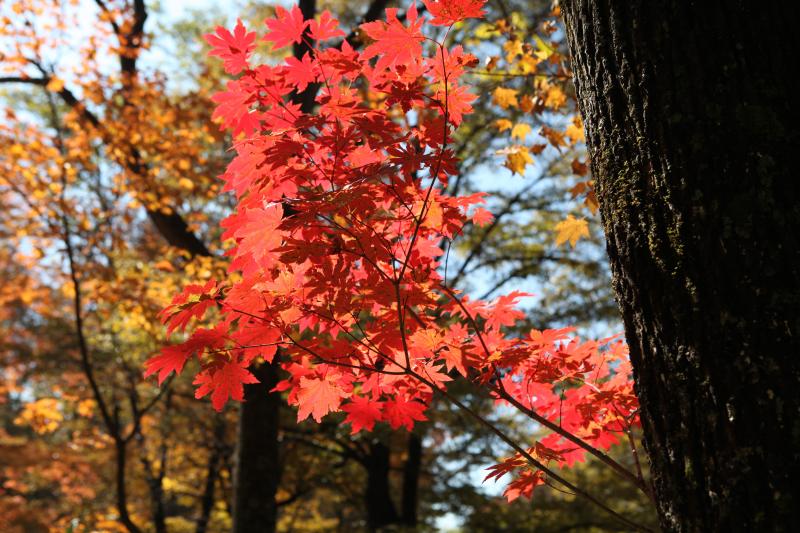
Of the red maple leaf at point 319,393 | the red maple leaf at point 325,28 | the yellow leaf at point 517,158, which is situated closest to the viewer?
the red maple leaf at point 319,393

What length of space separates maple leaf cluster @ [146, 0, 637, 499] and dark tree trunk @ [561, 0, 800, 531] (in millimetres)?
551

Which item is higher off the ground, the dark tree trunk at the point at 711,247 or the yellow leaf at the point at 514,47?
the yellow leaf at the point at 514,47

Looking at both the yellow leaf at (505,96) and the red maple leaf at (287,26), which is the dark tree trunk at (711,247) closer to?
the red maple leaf at (287,26)

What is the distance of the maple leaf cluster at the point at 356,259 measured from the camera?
1833 mm

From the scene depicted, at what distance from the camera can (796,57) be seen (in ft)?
3.99

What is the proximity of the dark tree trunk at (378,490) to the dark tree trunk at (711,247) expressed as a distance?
30.3 ft

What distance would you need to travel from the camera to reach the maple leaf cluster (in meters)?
1.83

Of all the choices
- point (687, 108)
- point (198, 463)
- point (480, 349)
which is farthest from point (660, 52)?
point (198, 463)

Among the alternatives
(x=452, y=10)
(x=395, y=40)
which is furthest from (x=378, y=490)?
(x=452, y=10)

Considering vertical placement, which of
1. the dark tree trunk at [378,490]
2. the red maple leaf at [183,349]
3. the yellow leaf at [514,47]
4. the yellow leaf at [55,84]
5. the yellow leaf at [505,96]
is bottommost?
the dark tree trunk at [378,490]

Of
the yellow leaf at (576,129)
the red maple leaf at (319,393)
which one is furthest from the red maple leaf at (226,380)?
the yellow leaf at (576,129)

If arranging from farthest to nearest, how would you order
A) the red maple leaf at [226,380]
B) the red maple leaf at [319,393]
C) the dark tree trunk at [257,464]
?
the dark tree trunk at [257,464] < the red maple leaf at [319,393] < the red maple leaf at [226,380]

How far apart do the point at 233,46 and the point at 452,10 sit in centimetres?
85

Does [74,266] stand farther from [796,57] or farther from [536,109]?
[796,57]
